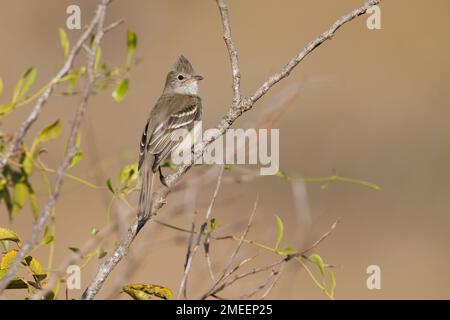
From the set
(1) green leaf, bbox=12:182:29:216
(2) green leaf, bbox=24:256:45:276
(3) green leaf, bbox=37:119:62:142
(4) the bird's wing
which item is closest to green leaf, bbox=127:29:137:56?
(3) green leaf, bbox=37:119:62:142

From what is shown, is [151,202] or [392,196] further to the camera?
[392,196]

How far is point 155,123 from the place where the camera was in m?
5.76

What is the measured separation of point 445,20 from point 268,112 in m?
15.0

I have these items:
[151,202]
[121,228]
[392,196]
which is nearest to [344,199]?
[392,196]

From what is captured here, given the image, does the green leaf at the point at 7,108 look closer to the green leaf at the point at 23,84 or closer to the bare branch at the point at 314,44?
the green leaf at the point at 23,84

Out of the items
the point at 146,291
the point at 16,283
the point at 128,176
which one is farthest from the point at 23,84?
the point at 146,291

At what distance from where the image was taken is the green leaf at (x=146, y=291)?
2.79 m

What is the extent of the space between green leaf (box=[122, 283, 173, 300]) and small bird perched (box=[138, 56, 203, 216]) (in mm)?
1628

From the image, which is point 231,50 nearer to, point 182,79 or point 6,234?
point 6,234

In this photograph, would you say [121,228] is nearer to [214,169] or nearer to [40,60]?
[214,169]

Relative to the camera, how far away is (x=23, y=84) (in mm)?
2939

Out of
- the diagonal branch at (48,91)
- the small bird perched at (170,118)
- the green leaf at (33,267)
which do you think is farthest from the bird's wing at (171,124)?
the diagonal branch at (48,91)

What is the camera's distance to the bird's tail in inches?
116

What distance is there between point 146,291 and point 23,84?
3.02 ft
